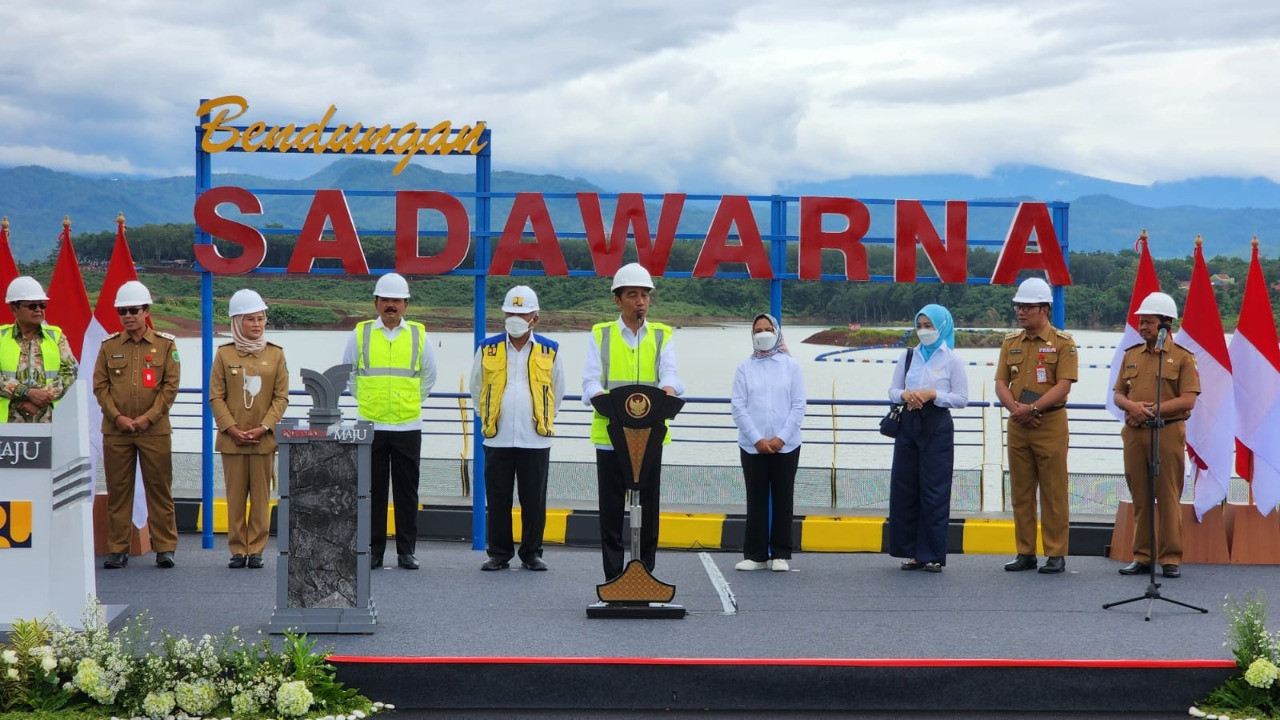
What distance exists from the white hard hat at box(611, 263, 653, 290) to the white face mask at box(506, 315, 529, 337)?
58 cm

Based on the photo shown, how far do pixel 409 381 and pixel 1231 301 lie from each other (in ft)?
23.2

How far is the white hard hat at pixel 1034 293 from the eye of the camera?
7980 mm

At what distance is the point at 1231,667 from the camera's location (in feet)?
18.2

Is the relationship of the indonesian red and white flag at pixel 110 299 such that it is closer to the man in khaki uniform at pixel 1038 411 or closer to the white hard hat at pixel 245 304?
the white hard hat at pixel 245 304

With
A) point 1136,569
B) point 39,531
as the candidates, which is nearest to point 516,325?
point 39,531

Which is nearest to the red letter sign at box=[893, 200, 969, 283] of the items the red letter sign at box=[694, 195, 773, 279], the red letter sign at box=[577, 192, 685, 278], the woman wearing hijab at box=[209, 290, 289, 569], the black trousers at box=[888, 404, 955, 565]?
the red letter sign at box=[694, 195, 773, 279]

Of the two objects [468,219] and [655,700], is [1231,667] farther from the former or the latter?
[468,219]

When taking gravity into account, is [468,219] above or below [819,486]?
above

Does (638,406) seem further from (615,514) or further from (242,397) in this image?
(242,397)

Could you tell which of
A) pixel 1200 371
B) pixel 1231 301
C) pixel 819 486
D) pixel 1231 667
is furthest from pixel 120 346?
pixel 1231 301

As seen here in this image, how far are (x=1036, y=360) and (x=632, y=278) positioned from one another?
101 inches

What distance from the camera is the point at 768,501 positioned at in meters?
7.94

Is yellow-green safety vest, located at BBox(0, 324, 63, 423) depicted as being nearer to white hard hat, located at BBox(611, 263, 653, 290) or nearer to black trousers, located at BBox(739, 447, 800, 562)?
white hard hat, located at BBox(611, 263, 653, 290)

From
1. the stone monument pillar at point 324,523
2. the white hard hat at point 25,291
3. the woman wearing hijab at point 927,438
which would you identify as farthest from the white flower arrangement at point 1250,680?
the white hard hat at point 25,291
